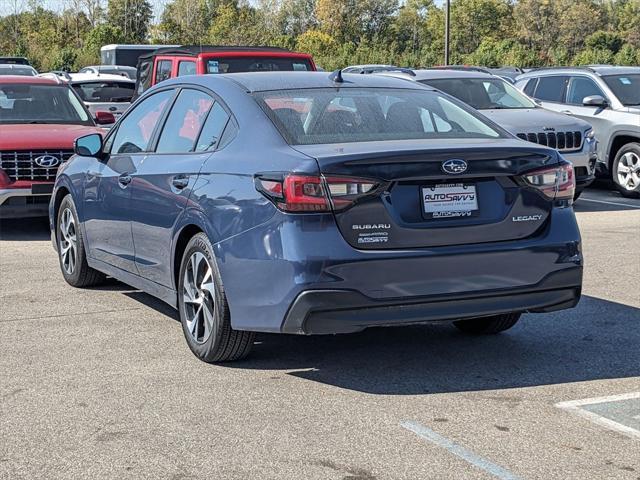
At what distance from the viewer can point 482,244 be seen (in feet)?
19.2

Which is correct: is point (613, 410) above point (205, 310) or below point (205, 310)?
below

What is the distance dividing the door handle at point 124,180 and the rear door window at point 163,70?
8328mm

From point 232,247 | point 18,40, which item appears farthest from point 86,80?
point 18,40

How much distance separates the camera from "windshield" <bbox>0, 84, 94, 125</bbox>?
508 inches

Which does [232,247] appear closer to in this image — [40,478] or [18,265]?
[40,478]

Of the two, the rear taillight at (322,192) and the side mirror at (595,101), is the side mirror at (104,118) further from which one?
the rear taillight at (322,192)

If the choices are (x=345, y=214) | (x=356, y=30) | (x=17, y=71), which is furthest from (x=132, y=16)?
(x=345, y=214)

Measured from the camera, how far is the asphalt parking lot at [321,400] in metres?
4.71

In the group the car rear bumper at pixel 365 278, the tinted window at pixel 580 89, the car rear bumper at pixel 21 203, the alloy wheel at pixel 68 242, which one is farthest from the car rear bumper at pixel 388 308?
the tinted window at pixel 580 89

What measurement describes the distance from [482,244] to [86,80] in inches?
632

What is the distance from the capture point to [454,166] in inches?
227

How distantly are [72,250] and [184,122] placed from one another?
2144 millimetres

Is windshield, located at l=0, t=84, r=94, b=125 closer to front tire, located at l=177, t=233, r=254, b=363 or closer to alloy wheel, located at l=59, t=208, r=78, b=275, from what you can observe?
alloy wheel, located at l=59, t=208, r=78, b=275

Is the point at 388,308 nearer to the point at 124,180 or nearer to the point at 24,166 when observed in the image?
the point at 124,180
